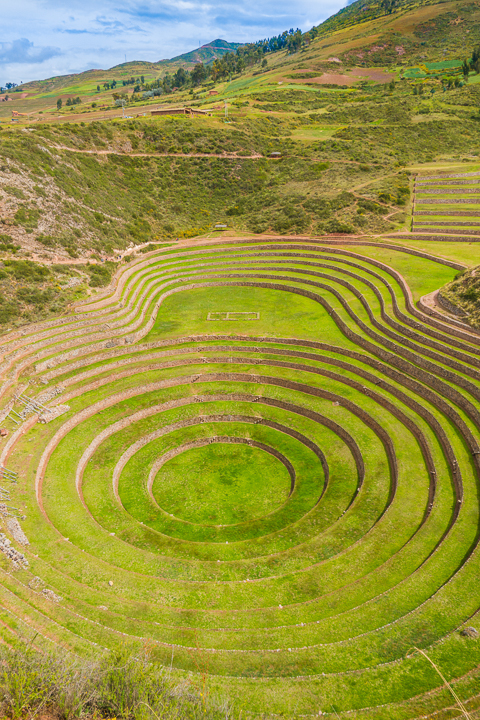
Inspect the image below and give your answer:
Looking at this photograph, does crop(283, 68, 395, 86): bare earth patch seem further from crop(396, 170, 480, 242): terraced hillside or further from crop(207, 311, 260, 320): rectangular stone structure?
crop(207, 311, 260, 320): rectangular stone structure

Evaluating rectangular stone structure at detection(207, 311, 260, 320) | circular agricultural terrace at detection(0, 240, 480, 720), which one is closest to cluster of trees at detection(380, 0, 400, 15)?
circular agricultural terrace at detection(0, 240, 480, 720)

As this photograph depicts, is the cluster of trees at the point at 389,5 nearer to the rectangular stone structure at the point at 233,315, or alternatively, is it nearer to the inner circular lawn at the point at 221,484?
the rectangular stone structure at the point at 233,315

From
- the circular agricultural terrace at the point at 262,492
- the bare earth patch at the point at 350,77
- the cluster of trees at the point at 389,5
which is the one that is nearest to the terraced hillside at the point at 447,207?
the circular agricultural terrace at the point at 262,492

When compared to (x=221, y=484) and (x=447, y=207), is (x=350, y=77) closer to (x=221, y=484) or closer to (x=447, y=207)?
(x=447, y=207)

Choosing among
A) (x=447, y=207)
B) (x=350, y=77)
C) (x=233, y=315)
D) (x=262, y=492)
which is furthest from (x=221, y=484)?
(x=350, y=77)

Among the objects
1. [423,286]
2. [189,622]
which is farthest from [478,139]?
[189,622]

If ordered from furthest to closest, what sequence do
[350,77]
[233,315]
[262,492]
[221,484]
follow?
[350,77] < [233,315] < [221,484] < [262,492]

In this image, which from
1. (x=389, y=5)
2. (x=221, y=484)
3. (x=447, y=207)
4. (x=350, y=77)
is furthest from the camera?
(x=389, y=5)
